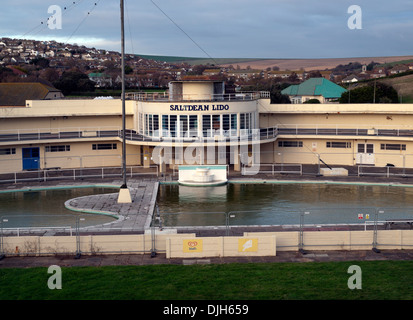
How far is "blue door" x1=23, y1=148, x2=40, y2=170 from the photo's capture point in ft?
145

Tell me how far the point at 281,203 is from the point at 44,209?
13.6 m

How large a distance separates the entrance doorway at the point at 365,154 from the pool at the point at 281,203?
310 inches

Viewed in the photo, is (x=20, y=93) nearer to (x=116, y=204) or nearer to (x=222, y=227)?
(x=116, y=204)

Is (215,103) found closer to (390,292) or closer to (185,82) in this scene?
(185,82)

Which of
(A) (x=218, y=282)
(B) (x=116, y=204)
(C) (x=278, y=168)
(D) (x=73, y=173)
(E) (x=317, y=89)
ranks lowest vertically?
(A) (x=218, y=282)

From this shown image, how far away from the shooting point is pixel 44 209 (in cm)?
3262

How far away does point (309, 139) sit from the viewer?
156 ft

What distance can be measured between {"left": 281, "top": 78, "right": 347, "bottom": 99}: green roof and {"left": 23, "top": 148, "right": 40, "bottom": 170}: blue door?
238 ft

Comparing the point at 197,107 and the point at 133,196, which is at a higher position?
the point at 197,107

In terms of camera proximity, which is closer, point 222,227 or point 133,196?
point 222,227

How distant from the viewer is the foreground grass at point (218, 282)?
19.5 meters

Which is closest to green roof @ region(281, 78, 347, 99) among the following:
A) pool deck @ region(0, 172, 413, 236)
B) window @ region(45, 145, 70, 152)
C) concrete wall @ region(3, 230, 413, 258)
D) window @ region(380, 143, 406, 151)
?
window @ region(380, 143, 406, 151)

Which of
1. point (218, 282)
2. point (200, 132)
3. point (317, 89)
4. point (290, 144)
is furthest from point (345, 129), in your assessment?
point (317, 89)
